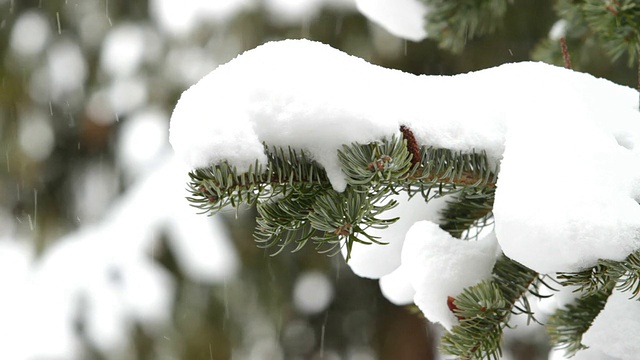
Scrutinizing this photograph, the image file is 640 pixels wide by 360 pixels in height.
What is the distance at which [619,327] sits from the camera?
744mm

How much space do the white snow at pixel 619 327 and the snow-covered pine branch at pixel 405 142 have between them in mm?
183

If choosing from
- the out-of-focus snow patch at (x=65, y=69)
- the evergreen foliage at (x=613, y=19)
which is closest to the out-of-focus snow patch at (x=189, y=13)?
the out-of-focus snow patch at (x=65, y=69)

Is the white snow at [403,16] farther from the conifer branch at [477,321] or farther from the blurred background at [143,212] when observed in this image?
the blurred background at [143,212]

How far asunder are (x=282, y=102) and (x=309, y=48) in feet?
0.32

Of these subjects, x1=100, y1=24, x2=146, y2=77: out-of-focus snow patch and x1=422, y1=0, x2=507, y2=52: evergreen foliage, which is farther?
x1=100, y1=24, x2=146, y2=77: out-of-focus snow patch

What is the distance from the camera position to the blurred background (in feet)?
9.49

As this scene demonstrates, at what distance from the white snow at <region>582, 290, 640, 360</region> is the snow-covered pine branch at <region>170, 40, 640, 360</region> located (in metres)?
0.18

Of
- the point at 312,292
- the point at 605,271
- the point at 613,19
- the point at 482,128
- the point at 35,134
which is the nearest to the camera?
the point at 605,271

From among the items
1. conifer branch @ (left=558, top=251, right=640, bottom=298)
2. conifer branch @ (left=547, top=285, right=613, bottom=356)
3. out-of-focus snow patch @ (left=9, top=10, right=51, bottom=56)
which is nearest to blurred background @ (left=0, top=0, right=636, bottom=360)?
out-of-focus snow patch @ (left=9, top=10, right=51, bottom=56)

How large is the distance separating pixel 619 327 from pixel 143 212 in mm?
2572

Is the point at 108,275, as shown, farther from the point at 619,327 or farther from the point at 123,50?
the point at 619,327

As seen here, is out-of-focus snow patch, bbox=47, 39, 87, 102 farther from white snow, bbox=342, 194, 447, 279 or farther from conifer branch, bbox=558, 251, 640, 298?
conifer branch, bbox=558, 251, 640, 298

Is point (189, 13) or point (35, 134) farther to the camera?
point (189, 13)

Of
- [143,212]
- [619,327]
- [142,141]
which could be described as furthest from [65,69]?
[619,327]
